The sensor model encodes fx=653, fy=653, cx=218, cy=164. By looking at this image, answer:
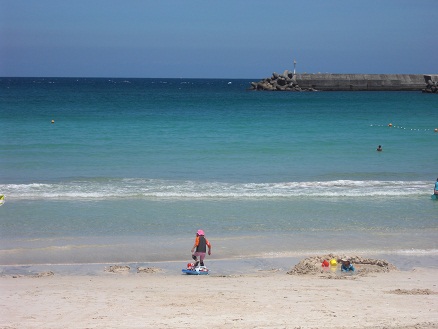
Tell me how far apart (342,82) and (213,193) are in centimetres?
8951

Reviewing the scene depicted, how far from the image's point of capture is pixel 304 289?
1109cm

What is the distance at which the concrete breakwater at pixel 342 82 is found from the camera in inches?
4124

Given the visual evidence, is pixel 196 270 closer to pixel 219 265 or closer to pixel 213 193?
pixel 219 265

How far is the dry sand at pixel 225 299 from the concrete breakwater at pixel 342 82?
304 feet

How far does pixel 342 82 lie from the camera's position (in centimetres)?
10700

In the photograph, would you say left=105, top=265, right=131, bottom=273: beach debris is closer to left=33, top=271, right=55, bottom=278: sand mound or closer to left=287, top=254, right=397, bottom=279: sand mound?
left=33, top=271, right=55, bottom=278: sand mound

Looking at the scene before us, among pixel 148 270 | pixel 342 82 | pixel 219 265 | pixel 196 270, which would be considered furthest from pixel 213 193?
pixel 342 82

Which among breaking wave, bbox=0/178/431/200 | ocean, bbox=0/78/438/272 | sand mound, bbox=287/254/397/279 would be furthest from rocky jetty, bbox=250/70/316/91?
sand mound, bbox=287/254/397/279

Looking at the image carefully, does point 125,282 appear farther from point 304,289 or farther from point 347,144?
point 347,144

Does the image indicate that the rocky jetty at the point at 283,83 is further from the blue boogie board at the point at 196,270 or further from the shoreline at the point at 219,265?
the blue boogie board at the point at 196,270

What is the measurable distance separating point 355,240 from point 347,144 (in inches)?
801

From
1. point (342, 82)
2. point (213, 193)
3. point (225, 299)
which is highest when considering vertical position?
point (342, 82)

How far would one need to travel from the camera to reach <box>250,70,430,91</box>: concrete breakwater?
344 feet

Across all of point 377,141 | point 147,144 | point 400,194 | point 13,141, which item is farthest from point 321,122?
point 400,194
